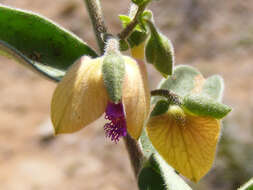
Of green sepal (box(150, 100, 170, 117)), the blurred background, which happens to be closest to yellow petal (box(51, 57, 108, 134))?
green sepal (box(150, 100, 170, 117))

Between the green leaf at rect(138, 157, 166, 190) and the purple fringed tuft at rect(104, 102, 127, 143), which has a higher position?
the purple fringed tuft at rect(104, 102, 127, 143)

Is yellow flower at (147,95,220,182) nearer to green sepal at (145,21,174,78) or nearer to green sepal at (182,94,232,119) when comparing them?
green sepal at (182,94,232,119)

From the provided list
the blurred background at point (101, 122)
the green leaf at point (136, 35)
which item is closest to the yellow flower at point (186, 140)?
the green leaf at point (136, 35)

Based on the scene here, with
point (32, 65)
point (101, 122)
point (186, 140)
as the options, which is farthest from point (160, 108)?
point (101, 122)

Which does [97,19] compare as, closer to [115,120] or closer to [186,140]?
[115,120]

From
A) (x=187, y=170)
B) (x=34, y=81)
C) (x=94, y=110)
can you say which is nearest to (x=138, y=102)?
(x=94, y=110)

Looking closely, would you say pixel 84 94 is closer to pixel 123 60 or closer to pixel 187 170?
pixel 123 60
